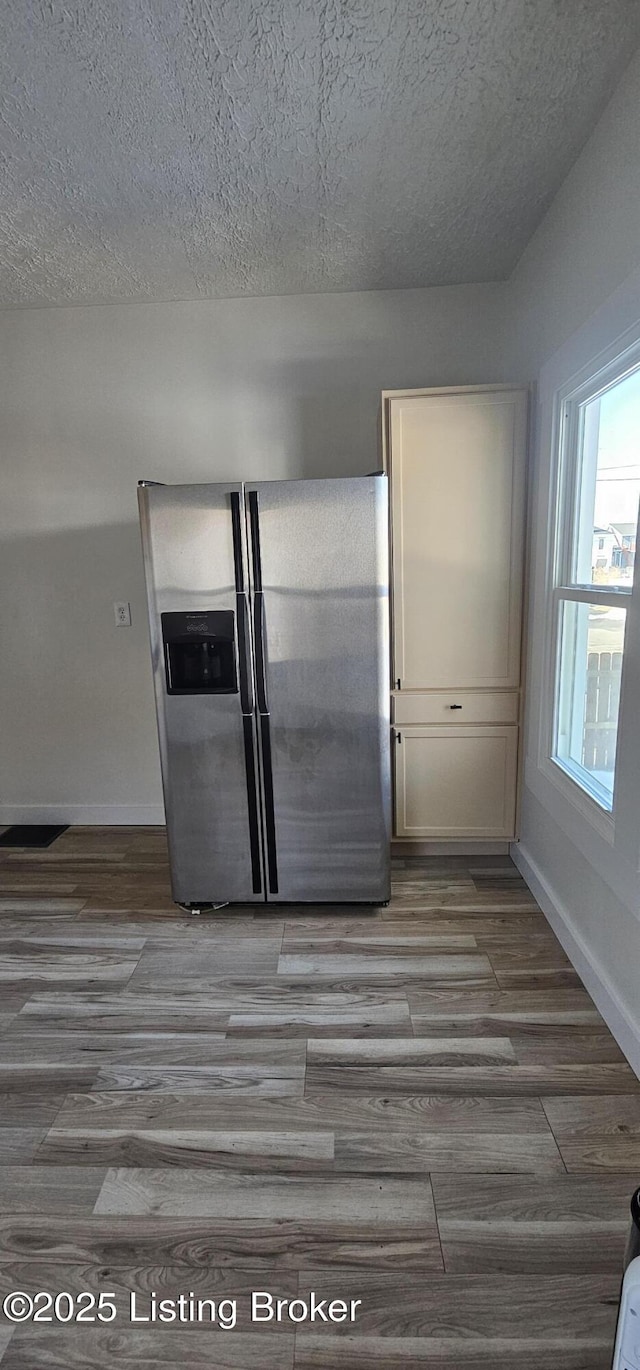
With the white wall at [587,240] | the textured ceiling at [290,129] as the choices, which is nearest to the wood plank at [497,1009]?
the white wall at [587,240]

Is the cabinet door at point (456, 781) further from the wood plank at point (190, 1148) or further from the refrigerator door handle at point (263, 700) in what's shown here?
the wood plank at point (190, 1148)

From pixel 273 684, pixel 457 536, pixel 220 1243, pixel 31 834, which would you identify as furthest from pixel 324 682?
pixel 31 834

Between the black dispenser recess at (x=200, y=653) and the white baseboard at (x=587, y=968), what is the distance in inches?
55.6

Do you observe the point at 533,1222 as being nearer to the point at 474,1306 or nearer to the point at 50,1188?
the point at 474,1306

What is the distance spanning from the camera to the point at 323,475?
2.78m

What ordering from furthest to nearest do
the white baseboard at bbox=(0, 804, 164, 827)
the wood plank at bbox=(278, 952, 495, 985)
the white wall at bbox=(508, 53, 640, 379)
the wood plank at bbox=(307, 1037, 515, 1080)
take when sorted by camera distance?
1. the white baseboard at bbox=(0, 804, 164, 827)
2. the wood plank at bbox=(278, 952, 495, 985)
3. the wood plank at bbox=(307, 1037, 515, 1080)
4. the white wall at bbox=(508, 53, 640, 379)

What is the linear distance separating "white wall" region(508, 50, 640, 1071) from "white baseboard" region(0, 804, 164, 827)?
76.3 inches

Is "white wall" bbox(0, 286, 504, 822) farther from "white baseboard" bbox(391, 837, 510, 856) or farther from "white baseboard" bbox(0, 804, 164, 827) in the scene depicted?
"white baseboard" bbox(391, 837, 510, 856)

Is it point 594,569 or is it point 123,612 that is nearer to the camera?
point 594,569

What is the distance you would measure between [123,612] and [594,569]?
7.14ft

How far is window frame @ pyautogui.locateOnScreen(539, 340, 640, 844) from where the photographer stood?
5.61 ft

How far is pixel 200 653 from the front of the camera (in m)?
2.12

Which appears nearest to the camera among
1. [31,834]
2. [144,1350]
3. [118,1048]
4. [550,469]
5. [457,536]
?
[144,1350]

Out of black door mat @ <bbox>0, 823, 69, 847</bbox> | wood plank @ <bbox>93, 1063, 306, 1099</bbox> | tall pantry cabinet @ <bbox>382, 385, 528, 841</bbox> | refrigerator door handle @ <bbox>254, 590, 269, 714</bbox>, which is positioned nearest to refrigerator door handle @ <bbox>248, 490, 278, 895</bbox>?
refrigerator door handle @ <bbox>254, 590, 269, 714</bbox>
